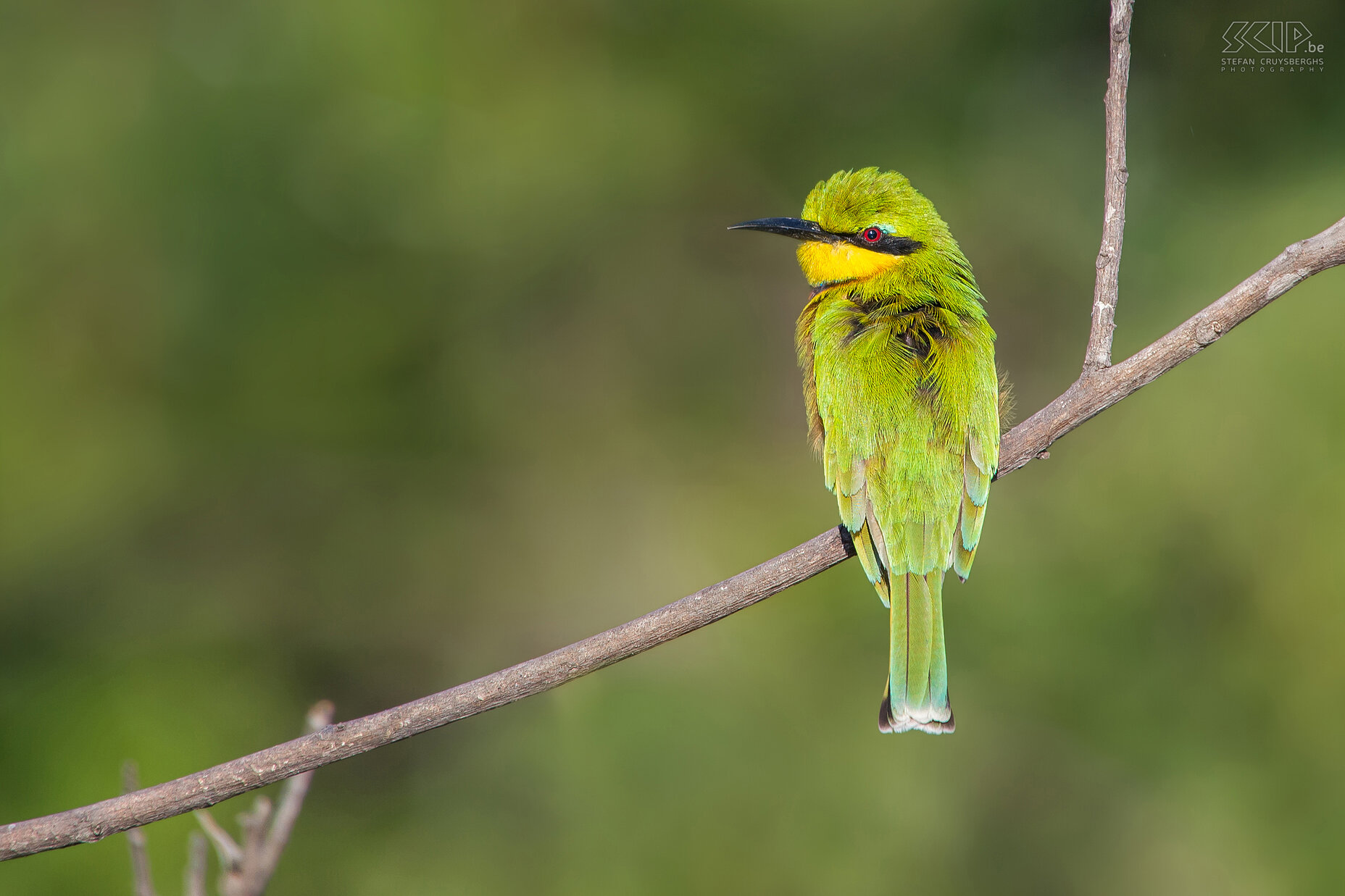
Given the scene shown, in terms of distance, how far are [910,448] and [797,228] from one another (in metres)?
0.72

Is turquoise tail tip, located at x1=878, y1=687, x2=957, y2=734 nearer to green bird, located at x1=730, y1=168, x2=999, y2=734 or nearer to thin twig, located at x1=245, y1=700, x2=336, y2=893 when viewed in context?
green bird, located at x1=730, y1=168, x2=999, y2=734

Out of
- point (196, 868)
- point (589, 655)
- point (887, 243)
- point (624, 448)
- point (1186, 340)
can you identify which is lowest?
point (196, 868)

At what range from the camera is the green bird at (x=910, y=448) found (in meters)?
2.35

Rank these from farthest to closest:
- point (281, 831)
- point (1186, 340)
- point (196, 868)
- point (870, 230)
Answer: point (870, 230) < point (1186, 340) < point (281, 831) < point (196, 868)

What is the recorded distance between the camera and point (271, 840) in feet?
5.36

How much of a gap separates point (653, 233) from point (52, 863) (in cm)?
373

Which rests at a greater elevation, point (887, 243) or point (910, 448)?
point (887, 243)

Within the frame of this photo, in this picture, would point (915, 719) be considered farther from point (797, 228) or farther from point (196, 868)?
point (196, 868)

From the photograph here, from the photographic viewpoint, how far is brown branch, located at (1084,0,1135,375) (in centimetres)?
210

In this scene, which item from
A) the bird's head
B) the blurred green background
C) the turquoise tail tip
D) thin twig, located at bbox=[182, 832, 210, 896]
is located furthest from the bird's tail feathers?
the blurred green background

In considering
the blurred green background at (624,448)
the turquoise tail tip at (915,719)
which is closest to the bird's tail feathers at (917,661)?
the turquoise tail tip at (915,719)

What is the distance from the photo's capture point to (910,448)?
7.82 ft

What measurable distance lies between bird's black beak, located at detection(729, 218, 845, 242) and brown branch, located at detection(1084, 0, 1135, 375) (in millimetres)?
747

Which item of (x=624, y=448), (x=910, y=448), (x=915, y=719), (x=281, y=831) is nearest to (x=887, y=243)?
(x=910, y=448)
